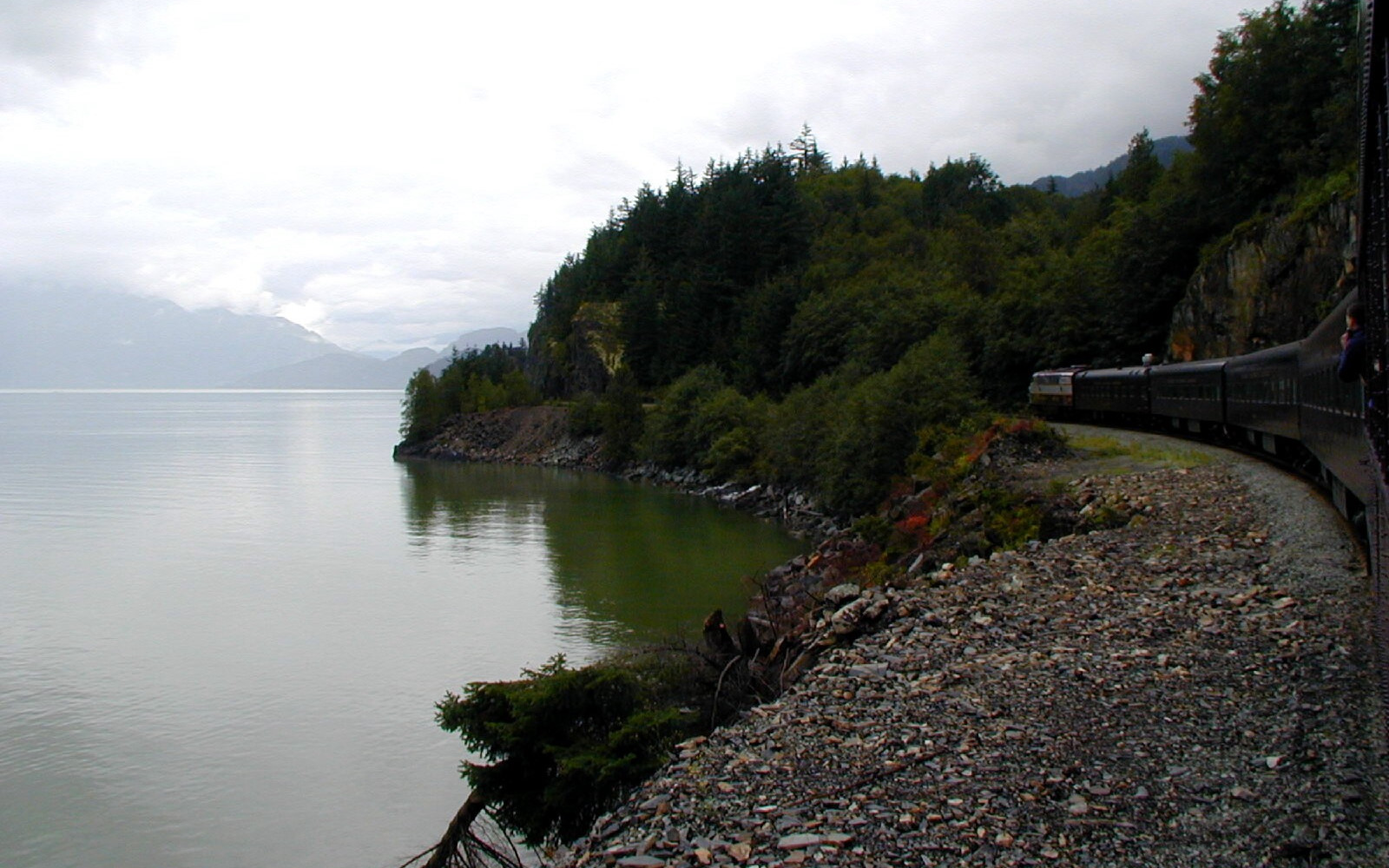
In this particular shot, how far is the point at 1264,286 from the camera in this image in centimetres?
3816

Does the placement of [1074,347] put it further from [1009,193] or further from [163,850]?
[1009,193]

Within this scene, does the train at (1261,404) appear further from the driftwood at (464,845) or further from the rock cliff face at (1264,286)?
the driftwood at (464,845)

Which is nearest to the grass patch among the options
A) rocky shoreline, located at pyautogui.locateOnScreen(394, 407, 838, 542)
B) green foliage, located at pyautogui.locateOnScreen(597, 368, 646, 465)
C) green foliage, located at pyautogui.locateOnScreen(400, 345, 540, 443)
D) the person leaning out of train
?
the person leaning out of train

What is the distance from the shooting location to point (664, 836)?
24.0 ft

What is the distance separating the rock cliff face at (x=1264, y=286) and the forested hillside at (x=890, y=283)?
3.45ft

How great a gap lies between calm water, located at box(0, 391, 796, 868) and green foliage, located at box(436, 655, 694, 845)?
414 cm

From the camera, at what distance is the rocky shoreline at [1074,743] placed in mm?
Result: 6457

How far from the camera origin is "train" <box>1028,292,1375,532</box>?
1201cm

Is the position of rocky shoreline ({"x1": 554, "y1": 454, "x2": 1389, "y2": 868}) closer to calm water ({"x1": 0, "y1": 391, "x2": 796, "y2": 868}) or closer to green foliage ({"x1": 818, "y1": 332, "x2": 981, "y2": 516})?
calm water ({"x1": 0, "y1": 391, "x2": 796, "y2": 868})

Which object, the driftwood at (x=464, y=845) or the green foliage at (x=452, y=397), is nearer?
the driftwood at (x=464, y=845)

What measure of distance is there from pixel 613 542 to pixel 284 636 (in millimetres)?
18314

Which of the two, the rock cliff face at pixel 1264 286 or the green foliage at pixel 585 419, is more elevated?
the rock cliff face at pixel 1264 286

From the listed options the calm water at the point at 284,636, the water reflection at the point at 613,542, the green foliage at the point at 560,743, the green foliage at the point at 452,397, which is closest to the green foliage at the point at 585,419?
the water reflection at the point at 613,542

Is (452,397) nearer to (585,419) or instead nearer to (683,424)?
(585,419)
